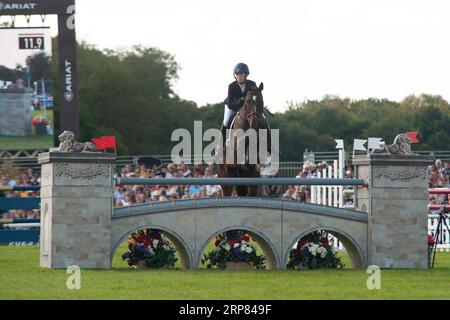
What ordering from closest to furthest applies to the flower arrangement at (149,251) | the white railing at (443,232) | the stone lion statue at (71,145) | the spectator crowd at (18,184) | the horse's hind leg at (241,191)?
the stone lion statue at (71,145)
the flower arrangement at (149,251)
the horse's hind leg at (241,191)
the white railing at (443,232)
the spectator crowd at (18,184)

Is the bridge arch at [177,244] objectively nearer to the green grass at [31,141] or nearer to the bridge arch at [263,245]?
the bridge arch at [263,245]

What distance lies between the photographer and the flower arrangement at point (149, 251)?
75.9 ft

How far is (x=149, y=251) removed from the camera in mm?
23141

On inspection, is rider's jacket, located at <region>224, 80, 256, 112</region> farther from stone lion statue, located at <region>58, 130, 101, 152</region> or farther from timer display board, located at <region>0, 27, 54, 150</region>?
timer display board, located at <region>0, 27, 54, 150</region>

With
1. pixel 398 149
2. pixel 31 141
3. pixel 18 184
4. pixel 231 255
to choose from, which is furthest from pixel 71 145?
pixel 31 141

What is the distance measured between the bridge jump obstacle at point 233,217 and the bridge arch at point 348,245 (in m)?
0.02

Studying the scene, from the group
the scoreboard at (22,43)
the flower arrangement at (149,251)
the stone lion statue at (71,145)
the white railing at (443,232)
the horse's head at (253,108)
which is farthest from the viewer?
the scoreboard at (22,43)

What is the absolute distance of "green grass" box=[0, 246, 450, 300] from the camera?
693 inches

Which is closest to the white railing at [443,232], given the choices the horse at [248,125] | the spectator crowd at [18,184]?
the horse at [248,125]

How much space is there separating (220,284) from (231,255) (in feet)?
12.9

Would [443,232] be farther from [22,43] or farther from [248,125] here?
[22,43]

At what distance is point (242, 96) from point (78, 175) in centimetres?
394
